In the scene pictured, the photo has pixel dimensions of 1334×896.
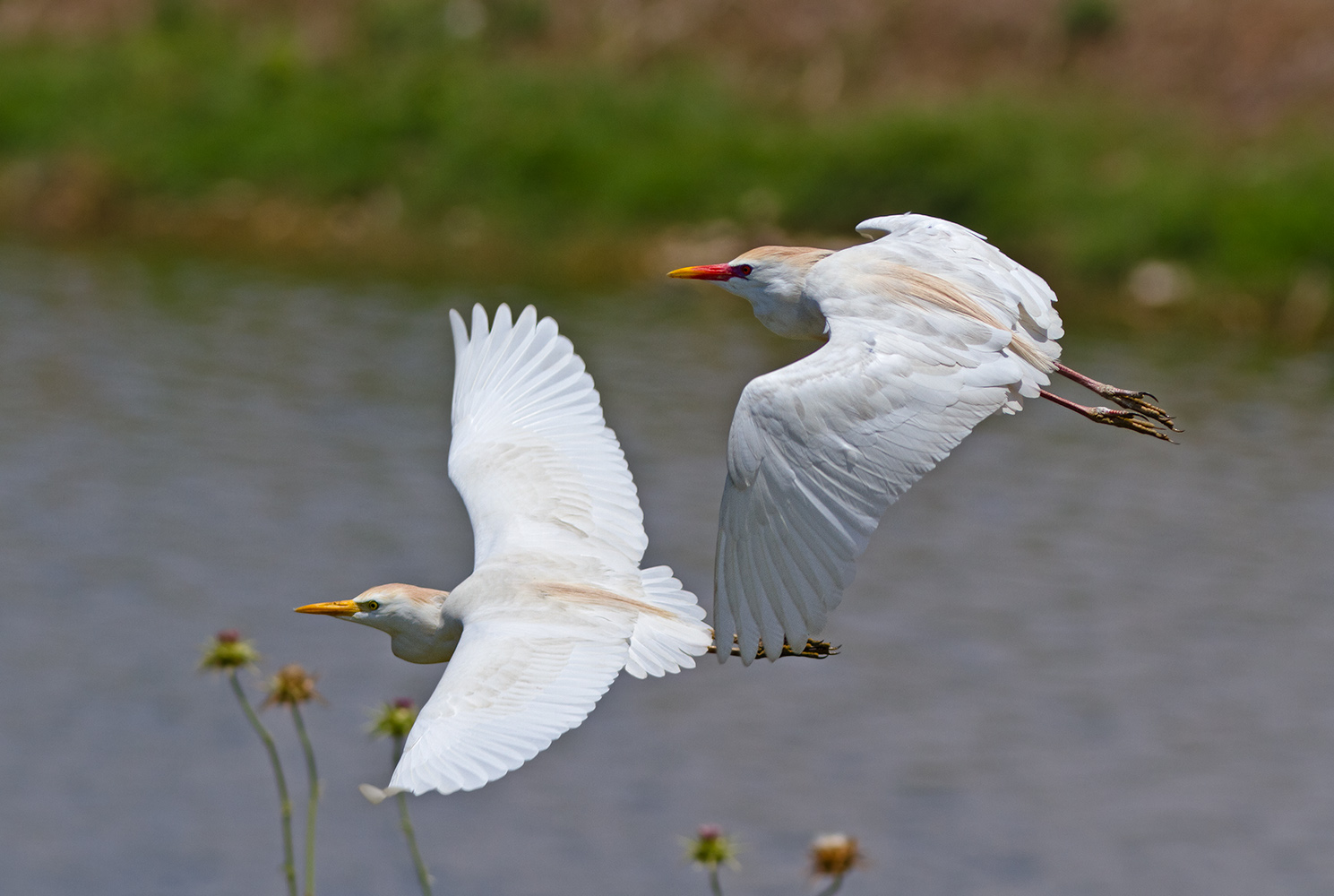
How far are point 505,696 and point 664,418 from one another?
467 inches

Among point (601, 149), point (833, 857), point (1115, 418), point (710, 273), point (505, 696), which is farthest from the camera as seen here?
point (601, 149)

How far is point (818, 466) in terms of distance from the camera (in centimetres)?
446

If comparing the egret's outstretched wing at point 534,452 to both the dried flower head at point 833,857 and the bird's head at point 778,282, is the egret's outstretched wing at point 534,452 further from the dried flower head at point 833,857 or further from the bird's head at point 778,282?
the dried flower head at point 833,857

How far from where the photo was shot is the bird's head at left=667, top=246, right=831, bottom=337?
16.9ft

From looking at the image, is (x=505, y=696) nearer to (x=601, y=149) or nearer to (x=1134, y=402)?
(x=1134, y=402)

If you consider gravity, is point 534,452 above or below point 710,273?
below

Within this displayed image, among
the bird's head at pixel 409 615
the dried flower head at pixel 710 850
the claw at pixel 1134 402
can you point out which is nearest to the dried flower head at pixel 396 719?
the bird's head at pixel 409 615

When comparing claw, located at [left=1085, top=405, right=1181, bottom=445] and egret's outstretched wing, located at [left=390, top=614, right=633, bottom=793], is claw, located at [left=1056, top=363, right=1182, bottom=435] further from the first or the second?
egret's outstretched wing, located at [left=390, top=614, right=633, bottom=793]

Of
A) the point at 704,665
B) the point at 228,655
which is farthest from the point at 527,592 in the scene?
the point at 704,665

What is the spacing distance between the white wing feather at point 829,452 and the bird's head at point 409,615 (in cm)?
92

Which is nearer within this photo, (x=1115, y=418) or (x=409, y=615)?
(x=409, y=615)

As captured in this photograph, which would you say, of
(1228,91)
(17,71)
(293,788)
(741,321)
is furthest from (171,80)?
(293,788)

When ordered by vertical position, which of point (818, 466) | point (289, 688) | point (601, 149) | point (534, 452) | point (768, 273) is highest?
point (601, 149)

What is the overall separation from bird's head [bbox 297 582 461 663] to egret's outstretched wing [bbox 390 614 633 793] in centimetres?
24
